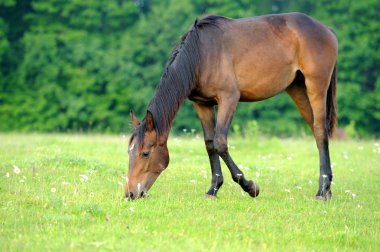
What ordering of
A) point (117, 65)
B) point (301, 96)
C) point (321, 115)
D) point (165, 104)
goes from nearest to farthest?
point (165, 104) < point (321, 115) < point (301, 96) < point (117, 65)

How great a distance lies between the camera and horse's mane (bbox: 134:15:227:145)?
707cm

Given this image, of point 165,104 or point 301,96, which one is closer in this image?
point 165,104

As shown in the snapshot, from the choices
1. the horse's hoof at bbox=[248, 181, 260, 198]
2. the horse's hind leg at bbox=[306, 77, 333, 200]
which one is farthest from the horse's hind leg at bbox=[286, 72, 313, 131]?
the horse's hoof at bbox=[248, 181, 260, 198]

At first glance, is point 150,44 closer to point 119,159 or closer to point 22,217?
point 119,159

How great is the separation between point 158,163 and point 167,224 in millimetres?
1475

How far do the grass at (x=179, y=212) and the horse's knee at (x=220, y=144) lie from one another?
1.98ft

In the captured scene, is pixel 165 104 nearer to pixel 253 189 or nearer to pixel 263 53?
pixel 253 189

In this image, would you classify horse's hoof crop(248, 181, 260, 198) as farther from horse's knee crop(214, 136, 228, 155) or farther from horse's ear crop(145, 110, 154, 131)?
horse's ear crop(145, 110, 154, 131)

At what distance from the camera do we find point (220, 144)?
7348mm

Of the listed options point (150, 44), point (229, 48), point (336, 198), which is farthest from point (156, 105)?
point (150, 44)

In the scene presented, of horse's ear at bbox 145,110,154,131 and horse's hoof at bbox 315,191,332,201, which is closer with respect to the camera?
horse's ear at bbox 145,110,154,131

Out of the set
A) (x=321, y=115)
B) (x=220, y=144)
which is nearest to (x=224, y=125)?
(x=220, y=144)

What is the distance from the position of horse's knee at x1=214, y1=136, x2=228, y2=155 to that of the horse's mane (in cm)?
63

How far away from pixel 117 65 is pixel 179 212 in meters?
26.3
